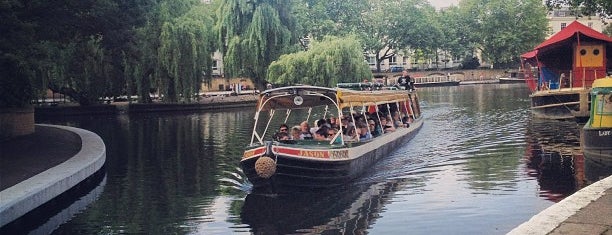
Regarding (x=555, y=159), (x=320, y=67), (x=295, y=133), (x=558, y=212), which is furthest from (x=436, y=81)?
(x=558, y=212)

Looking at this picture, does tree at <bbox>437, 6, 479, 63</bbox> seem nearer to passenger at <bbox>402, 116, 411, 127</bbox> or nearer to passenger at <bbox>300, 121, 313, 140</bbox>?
passenger at <bbox>402, 116, 411, 127</bbox>

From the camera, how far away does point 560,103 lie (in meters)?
33.7

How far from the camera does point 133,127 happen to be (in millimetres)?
37281

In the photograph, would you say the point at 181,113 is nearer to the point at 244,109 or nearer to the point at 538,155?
the point at 244,109

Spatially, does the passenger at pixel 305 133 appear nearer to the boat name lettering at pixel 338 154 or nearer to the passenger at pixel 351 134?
the passenger at pixel 351 134

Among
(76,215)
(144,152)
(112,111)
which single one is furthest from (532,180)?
(112,111)

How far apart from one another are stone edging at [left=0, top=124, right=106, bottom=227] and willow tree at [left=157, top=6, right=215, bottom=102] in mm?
26274

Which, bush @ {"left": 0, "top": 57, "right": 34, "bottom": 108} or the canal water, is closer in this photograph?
the canal water

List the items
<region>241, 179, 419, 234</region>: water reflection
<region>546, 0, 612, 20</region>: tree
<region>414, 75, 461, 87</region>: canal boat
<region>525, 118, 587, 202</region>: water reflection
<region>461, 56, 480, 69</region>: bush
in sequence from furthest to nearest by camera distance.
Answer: <region>461, 56, 480, 69</region>: bush → <region>414, 75, 461, 87</region>: canal boat → <region>546, 0, 612, 20</region>: tree → <region>525, 118, 587, 202</region>: water reflection → <region>241, 179, 419, 234</region>: water reflection

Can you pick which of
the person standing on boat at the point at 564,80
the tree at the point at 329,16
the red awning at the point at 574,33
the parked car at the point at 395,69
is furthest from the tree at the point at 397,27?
the red awning at the point at 574,33

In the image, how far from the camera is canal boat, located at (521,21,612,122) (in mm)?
33562

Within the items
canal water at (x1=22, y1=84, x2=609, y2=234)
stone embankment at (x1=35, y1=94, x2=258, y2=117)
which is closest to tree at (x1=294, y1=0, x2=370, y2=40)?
stone embankment at (x1=35, y1=94, x2=258, y2=117)

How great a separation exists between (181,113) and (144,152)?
22.3 m

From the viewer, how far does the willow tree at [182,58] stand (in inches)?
1820
